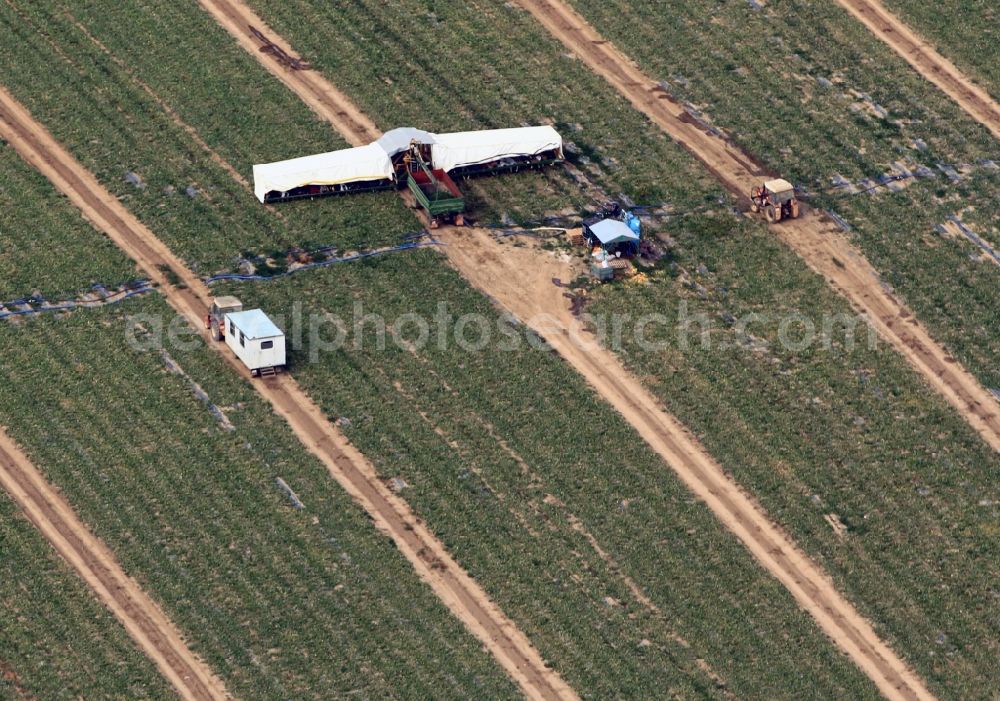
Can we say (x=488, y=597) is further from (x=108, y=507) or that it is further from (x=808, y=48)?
(x=808, y=48)

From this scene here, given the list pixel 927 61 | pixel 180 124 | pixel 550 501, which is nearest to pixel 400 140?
pixel 180 124

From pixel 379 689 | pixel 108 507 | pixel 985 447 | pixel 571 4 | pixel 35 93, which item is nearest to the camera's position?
pixel 379 689

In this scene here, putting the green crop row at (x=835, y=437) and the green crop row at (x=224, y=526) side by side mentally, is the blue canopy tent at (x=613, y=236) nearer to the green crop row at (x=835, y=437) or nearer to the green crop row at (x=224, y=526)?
the green crop row at (x=835, y=437)

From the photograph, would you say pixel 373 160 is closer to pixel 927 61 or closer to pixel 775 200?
pixel 775 200

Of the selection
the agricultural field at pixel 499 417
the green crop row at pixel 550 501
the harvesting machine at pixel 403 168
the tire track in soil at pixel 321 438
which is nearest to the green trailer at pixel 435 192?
the harvesting machine at pixel 403 168

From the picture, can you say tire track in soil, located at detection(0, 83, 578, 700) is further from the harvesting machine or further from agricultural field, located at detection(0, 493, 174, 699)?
agricultural field, located at detection(0, 493, 174, 699)

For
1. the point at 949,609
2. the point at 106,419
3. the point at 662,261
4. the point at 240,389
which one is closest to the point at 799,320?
the point at 662,261
